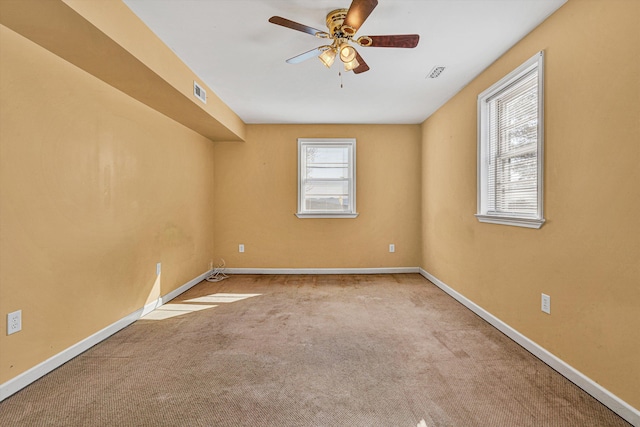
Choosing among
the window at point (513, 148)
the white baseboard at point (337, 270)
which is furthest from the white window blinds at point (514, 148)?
the white baseboard at point (337, 270)

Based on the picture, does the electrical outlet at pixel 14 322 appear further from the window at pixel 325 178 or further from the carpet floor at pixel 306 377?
the window at pixel 325 178

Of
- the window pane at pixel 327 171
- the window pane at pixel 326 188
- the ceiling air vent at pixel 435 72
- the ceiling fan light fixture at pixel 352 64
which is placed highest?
the ceiling air vent at pixel 435 72

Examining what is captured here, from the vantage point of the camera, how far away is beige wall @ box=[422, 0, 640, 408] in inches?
60.7

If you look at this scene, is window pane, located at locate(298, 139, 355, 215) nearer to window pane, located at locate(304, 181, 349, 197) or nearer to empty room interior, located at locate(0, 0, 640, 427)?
window pane, located at locate(304, 181, 349, 197)

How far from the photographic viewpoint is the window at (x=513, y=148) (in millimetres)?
2221

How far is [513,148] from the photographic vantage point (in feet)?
8.43

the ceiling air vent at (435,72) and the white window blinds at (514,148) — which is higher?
the ceiling air vent at (435,72)

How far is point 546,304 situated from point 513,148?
131 cm

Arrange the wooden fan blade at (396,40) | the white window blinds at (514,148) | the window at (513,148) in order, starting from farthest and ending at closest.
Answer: the white window blinds at (514,148) → the window at (513,148) → the wooden fan blade at (396,40)

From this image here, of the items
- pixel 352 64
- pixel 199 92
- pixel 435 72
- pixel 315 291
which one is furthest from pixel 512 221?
pixel 199 92

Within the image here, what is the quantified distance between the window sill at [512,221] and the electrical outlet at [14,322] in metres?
3.50

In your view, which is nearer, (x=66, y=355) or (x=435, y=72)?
(x=66, y=355)

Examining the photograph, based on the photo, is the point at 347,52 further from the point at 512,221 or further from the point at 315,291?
the point at 315,291

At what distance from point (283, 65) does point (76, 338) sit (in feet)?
9.28
